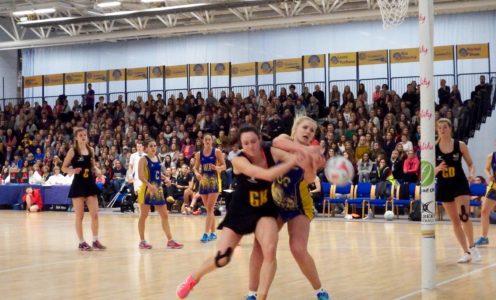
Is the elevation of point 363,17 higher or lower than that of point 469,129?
higher

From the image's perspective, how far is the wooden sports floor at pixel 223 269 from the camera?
8578 mm

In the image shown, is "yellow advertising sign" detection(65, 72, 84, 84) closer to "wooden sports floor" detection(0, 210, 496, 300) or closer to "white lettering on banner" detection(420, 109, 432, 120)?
"wooden sports floor" detection(0, 210, 496, 300)

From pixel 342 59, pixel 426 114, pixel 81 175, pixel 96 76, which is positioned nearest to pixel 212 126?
pixel 342 59

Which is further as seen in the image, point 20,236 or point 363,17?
point 363,17

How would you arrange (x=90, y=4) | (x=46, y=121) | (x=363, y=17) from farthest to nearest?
(x=46, y=121) < (x=90, y=4) < (x=363, y=17)

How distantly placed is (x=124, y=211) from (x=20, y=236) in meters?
8.01

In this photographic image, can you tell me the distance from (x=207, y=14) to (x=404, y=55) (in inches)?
305

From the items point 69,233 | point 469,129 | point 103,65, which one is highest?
point 103,65

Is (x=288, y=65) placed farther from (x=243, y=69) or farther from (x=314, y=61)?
(x=243, y=69)

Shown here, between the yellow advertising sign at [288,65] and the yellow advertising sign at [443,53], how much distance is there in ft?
18.6

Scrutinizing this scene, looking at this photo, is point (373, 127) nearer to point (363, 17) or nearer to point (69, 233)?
point (363, 17)

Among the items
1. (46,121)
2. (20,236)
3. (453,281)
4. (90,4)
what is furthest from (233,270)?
(46,121)

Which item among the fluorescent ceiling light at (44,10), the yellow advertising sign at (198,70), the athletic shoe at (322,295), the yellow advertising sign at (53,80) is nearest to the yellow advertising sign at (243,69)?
the yellow advertising sign at (198,70)

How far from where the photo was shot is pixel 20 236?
52.7 feet
